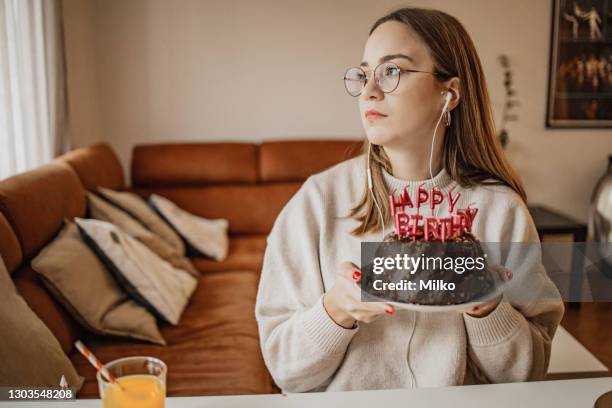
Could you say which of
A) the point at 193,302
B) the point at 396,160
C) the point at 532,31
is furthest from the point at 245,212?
the point at 396,160

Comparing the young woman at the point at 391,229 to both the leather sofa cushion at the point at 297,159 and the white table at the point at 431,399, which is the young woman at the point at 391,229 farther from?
the leather sofa cushion at the point at 297,159

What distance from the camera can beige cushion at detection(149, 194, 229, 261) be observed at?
2.56 m

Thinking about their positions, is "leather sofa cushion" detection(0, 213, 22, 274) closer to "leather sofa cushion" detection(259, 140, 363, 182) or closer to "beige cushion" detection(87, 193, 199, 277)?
"beige cushion" detection(87, 193, 199, 277)

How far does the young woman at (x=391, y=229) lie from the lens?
90cm

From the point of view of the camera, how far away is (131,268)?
1.81 meters

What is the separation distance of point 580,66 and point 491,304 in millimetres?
1967

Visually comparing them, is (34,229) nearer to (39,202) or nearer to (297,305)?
(39,202)

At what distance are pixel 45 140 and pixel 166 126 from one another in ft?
2.73

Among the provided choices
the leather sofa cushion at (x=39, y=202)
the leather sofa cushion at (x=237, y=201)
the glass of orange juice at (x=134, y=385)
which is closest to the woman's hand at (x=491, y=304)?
the glass of orange juice at (x=134, y=385)

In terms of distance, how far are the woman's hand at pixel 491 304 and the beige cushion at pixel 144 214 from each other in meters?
1.67

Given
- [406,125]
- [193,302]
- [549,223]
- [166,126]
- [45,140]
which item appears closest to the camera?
[406,125]

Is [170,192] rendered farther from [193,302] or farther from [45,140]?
[193,302]

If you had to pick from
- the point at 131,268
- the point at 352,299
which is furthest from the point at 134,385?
the point at 131,268

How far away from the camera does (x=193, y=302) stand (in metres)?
2.06
